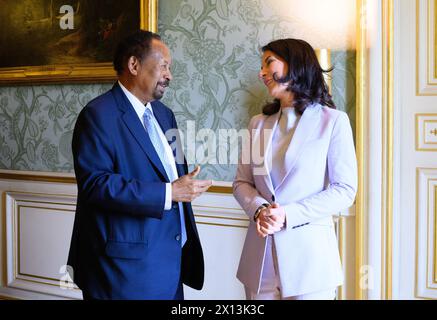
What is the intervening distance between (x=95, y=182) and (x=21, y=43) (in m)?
1.61

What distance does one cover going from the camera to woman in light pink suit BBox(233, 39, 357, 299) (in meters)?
1.36

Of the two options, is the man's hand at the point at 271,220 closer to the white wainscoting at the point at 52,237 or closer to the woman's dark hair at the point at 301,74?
the woman's dark hair at the point at 301,74

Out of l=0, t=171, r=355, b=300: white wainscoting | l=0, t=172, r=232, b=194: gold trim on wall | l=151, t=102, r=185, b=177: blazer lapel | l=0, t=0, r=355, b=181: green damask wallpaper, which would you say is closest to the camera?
l=151, t=102, r=185, b=177: blazer lapel

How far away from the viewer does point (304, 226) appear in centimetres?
139

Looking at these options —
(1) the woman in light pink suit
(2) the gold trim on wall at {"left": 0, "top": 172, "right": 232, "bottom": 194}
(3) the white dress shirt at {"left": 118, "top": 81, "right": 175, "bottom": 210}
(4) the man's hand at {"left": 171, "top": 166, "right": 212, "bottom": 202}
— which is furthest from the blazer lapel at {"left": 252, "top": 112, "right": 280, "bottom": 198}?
(2) the gold trim on wall at {"left": 0, "top": 172, "right": 232, "bottom": 194}

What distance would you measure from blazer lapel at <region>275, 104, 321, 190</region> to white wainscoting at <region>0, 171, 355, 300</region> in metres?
0.81

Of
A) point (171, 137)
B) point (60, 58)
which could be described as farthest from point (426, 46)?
point (60, 58)

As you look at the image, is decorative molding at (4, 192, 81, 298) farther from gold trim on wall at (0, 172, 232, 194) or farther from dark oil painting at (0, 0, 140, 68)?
dark oil painting at (0, 0, 140, 68)

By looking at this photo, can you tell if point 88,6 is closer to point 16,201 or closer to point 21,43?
point 21,43

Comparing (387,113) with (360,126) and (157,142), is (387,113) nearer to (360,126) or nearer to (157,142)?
(360,126)

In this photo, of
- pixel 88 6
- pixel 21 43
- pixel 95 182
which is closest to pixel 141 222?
pixel 95 182

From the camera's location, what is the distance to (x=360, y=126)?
190 cm

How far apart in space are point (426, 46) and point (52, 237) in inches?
78.1

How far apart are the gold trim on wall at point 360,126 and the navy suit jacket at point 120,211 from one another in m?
0.74
